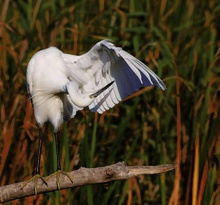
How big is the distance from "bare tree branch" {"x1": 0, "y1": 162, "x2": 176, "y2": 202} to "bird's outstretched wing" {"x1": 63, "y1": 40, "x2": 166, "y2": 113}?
0.42 metres

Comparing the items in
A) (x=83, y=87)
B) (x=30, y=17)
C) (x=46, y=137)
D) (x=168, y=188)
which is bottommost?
(x=168, y=188)

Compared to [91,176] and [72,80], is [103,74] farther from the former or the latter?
[91,176]

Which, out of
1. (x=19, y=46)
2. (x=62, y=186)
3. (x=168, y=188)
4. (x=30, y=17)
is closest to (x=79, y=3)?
(x=30, y=17)

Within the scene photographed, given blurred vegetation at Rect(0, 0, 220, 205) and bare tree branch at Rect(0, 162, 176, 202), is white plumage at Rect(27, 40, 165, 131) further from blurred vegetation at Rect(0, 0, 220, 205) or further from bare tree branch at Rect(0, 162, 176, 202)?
bare tree branch at Rect(0, 162, 176, 202)

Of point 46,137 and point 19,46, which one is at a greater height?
point 19,46


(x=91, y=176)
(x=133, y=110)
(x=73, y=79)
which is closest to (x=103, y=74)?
(x=73, y=79)

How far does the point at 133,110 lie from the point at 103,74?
0.47 meters

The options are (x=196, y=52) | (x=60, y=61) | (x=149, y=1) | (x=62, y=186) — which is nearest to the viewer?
(x=62, y=186)

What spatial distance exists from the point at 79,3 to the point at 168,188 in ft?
4.10

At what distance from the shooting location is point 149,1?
14.0 ft

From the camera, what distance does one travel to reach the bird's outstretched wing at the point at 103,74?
2.81 m

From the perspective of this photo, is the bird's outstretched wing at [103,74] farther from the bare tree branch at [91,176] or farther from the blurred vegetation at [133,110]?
the bare tree branch at [91,176]

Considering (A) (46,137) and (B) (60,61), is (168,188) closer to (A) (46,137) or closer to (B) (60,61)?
(A) (46,137)

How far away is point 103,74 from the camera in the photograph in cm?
293
